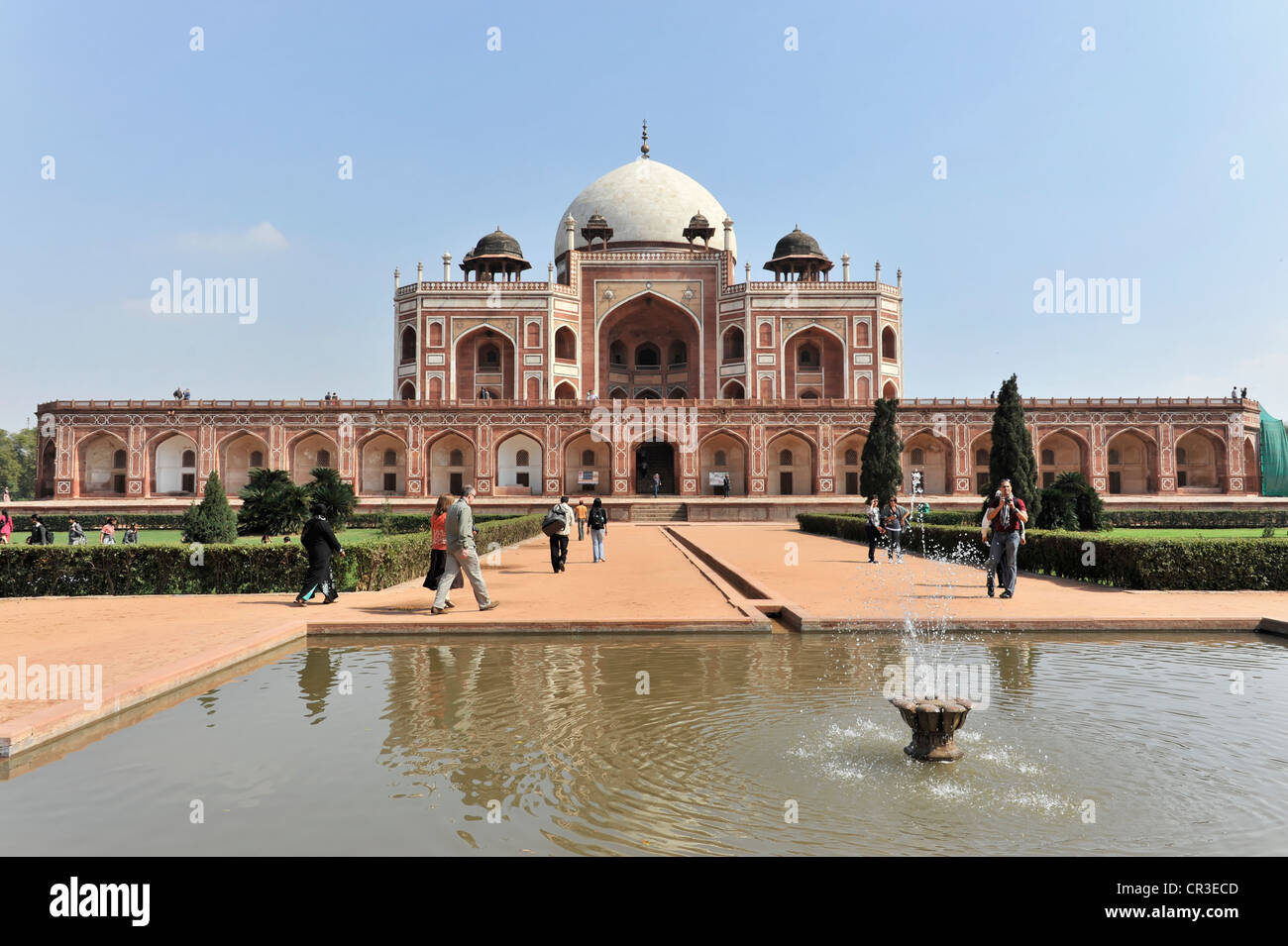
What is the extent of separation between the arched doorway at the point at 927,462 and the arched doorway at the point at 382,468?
20.0 metres

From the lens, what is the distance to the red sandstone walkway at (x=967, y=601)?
7.25 meters

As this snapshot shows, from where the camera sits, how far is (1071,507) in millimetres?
18328

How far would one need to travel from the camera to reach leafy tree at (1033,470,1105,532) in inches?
725

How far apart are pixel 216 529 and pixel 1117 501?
26.3m

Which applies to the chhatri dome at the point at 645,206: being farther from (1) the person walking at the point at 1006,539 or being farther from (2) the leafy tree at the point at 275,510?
(1) the person walking at the point at 1006,539

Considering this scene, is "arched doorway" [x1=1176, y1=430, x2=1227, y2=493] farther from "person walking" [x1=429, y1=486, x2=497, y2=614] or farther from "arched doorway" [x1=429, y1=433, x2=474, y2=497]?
"person walking" [x1=429, y1=486, x2=497, y2=614]

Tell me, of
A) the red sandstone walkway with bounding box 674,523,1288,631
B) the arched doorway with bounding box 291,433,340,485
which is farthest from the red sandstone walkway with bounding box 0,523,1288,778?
the arched doorway with bounding box 291,433,340,485

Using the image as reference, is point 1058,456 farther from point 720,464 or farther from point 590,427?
point 590,427

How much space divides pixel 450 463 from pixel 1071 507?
23890 millimetres

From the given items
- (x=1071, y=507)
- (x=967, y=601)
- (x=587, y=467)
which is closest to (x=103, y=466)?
(x=587, y=467)

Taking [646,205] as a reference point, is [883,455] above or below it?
below

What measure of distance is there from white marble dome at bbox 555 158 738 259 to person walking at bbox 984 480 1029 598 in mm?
36027
